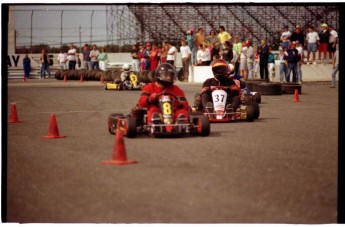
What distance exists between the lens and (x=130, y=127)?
12.9 meters

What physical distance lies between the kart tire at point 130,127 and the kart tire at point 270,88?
30.8 ft

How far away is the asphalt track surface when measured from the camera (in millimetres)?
8211

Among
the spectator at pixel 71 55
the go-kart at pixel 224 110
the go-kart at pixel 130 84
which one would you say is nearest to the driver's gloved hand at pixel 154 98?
the go-kart at pixel 224 110

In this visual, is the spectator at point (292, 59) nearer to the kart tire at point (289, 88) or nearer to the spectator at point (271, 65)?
the spectator at point (271, 65)

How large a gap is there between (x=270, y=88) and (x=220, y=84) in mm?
6079

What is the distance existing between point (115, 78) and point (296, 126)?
15959 millimetres

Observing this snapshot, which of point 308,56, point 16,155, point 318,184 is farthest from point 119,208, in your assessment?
point 308,56

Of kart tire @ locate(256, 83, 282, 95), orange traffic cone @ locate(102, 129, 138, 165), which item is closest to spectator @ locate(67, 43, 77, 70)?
kart tire @ locate(256, 83, 282, 95)

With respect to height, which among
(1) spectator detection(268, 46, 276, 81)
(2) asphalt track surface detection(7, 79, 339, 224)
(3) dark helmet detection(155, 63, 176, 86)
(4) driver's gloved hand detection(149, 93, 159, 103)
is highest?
(1) spectator detection(268, 46, 276, 81)

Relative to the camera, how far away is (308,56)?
2272cm

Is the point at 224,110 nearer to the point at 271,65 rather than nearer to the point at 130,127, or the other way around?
the point at 130,127

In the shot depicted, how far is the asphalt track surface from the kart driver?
679 mm

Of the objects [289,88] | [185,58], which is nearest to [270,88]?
[289,88]

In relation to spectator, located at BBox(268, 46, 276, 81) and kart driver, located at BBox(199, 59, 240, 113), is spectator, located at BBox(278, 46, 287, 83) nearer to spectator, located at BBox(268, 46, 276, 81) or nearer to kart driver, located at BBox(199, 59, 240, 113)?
spectator, located at BBox(268, 46, 276, 81)
